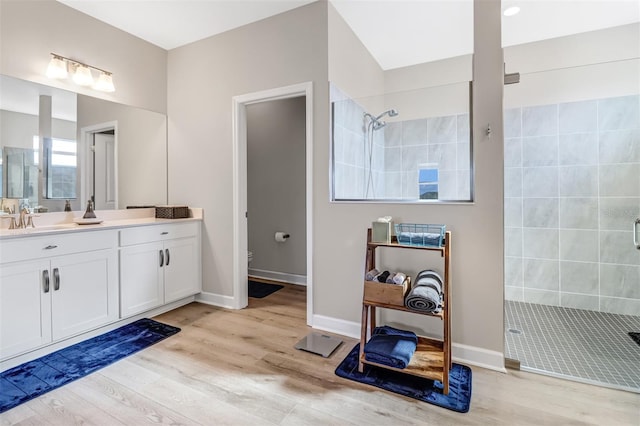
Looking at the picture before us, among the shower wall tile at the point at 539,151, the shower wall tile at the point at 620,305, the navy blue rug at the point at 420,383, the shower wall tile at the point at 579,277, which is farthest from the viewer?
the shower wall tile at the point at 539,151

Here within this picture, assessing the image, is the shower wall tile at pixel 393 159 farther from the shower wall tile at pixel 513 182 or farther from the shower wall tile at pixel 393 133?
the shower wall tile at pixel 513 182

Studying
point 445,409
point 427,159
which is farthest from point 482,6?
point 445,409

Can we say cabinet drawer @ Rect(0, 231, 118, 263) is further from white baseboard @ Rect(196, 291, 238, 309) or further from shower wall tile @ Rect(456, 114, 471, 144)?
shower wall tile @ Rect(456, 114, 471, 144)

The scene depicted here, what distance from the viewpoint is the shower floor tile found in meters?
1.80

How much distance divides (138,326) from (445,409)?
7.85 ft

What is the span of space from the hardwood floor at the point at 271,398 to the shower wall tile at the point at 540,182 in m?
1.68

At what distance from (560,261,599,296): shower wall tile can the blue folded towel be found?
5.26 ft

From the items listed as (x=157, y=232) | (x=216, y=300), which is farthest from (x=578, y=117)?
(x=157, y=232)

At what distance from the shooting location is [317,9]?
2.46 m

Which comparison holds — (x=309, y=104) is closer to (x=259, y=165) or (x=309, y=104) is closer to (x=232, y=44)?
(x=232, y=44)

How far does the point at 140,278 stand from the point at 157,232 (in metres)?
0.42

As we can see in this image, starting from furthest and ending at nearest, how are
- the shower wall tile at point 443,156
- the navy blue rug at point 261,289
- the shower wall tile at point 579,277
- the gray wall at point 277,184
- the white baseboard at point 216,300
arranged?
the gray wall at point 277,184, the navy blue rug at point 261,289, the white baseboard at point 216,300, the shower wall tile at point 579,277, the shower wall tile at point 443,156

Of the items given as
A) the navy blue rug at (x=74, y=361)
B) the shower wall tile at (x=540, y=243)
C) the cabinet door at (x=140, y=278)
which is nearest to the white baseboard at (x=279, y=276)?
the cabinet door at (x=140, y=278)

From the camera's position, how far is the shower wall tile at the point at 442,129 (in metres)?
2.29
